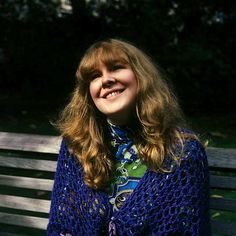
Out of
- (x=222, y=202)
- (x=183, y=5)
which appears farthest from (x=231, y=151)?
(x=183, y=5)

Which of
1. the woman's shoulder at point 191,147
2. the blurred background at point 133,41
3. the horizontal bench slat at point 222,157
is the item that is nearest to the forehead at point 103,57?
the woman's shoulder at point 191,147

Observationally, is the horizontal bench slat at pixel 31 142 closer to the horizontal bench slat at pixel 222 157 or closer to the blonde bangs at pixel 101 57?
the blonde bangs at pixel 101 57

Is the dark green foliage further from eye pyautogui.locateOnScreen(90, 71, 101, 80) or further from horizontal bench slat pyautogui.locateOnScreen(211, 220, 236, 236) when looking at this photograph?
eye pyautogui.locateOnScreen(90, 71, 101, 80)

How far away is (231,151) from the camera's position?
270 centimetres

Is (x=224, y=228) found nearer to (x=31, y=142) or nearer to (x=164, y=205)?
(x=164, y=205)

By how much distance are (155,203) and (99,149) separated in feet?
1.26

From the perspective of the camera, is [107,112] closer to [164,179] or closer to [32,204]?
[164,179]

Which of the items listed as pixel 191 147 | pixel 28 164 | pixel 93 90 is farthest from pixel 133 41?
pixel 191 147

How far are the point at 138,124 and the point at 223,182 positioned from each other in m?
0.55

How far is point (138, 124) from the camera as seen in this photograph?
2598 millimetres

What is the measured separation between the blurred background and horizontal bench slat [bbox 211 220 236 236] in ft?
22.4

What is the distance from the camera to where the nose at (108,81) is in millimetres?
2455

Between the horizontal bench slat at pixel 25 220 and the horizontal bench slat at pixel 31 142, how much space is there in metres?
0.46

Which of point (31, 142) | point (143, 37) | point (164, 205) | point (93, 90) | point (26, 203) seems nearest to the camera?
point (164, 205)
